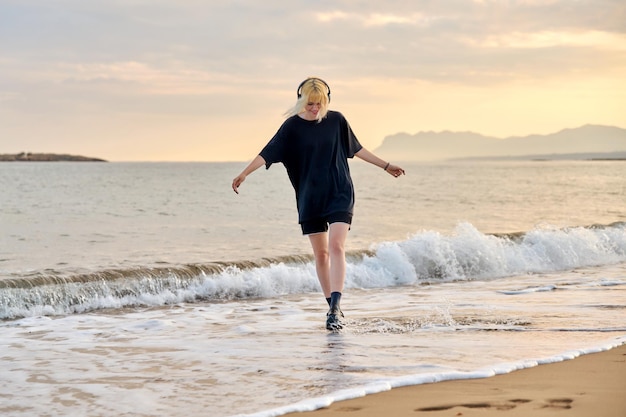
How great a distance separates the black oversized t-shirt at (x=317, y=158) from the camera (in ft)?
23.8

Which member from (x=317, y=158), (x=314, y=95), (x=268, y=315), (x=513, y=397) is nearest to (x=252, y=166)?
(x=317, y=158)

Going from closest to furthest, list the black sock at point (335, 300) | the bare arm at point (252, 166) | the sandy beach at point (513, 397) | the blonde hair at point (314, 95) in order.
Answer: the sandy beach at point (513, 397) → the bare arm at point (252, 166) → the blonde hair at point (314, 95) → the black sock at point (335, 300)

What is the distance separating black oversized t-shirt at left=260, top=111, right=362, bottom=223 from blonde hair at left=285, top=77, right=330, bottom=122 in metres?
0.09

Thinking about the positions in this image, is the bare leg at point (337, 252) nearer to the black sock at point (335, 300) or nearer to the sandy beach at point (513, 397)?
the black sock at point (335, 300)

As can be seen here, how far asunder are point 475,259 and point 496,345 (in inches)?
308

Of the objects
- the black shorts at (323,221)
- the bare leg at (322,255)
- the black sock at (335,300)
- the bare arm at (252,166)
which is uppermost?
the bare arm at (252,166)

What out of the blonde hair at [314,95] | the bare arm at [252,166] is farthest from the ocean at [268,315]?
the blonde hair at [314,95]

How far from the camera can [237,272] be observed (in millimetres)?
12023

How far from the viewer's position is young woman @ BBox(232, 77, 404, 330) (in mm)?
7230

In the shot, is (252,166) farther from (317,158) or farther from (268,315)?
(268,315)

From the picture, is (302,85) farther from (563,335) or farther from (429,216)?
(429,216)

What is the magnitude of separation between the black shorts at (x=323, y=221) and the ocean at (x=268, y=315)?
92cm

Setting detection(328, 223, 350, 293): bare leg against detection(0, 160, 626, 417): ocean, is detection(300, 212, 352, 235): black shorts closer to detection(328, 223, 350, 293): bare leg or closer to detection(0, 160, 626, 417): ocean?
detection(328, 223, 350, 293): bare leg

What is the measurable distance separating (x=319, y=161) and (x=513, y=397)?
10.4 feet
